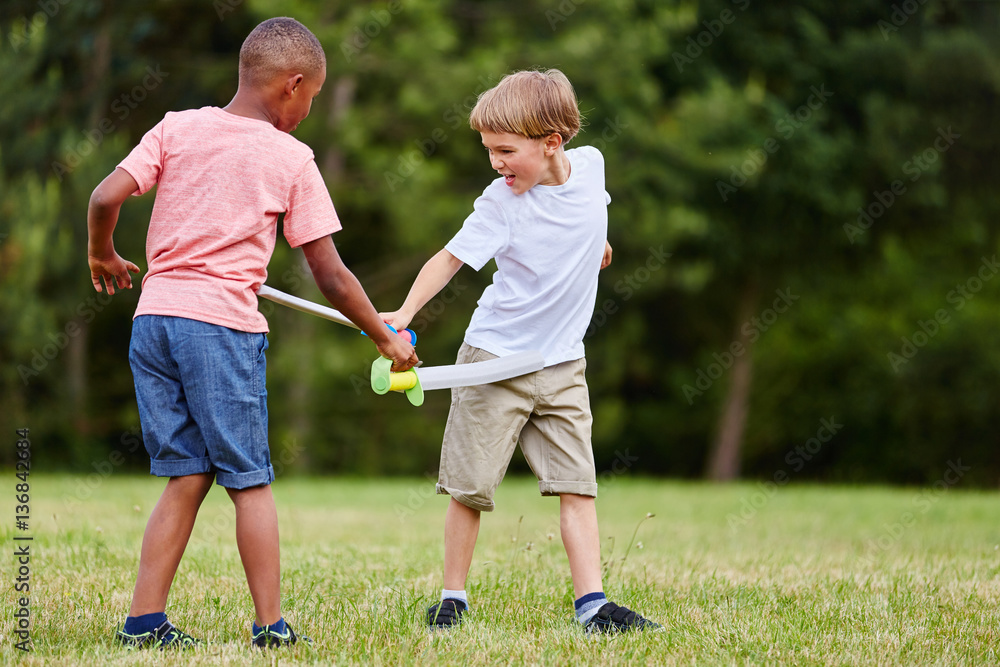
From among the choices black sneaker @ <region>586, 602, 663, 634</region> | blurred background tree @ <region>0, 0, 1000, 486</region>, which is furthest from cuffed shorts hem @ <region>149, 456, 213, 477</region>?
blurred background tree @ <region>0, 0, 1000, 486</region>

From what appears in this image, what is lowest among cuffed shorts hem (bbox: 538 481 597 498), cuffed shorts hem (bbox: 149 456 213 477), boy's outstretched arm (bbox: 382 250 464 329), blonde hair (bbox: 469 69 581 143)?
cuffed shorts hem (bbox: 538 481 597 498)

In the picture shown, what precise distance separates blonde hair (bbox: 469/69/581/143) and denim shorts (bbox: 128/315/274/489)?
1.05 m

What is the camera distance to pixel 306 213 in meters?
2.66

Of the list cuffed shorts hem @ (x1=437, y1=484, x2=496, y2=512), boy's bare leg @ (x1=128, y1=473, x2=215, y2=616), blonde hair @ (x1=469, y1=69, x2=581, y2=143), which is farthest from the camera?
cuffed shorts hem @ (x1=437, y1=484, x2=496, y2=512)

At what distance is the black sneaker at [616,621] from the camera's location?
117 inches

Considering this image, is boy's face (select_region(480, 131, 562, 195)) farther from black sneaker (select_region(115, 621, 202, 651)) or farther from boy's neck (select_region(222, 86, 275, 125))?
black sneaker (select_region(115, 621, 202, 651))

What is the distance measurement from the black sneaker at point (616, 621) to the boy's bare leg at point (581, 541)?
4.0 inches

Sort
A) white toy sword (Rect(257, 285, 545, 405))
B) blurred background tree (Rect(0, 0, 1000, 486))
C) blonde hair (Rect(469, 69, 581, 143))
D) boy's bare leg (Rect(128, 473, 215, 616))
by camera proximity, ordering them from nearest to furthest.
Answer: boy's bare leg (Rect(128, 473, 215, 616)) < white toy sword (Rect(257, 285, 545, 405)) < blonde hair (Rect(469, 69, 581, 143)) < blurred background tree (Rect(0, 0, 1000, 486))

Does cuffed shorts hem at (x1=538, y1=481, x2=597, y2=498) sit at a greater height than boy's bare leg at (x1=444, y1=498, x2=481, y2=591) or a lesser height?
greater

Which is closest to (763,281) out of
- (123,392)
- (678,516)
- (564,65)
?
(564,65)

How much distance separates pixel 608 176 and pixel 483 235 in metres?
11.0

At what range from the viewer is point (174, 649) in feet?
8.59

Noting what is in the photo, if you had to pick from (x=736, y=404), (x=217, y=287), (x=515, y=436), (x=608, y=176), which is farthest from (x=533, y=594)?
(x=736, y=404)

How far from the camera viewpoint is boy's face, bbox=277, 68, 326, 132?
269cm
